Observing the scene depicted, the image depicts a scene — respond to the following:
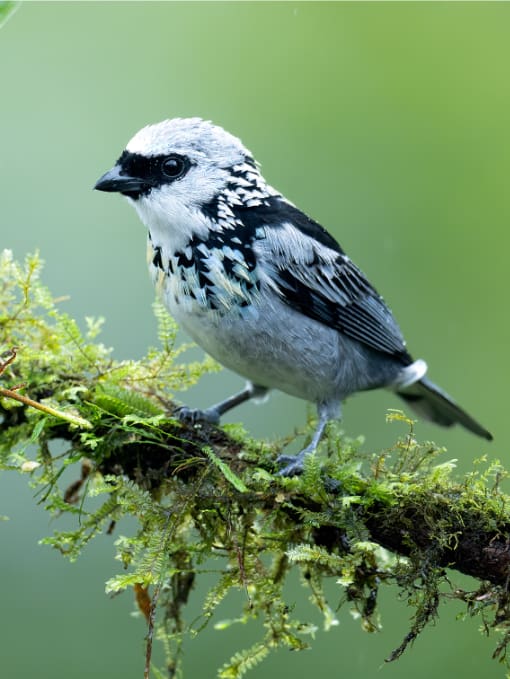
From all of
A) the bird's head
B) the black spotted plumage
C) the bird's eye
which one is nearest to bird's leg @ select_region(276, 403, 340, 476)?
the black spotted plumage

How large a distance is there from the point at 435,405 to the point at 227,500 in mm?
2004

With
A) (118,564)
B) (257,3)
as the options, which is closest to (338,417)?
(118,564)

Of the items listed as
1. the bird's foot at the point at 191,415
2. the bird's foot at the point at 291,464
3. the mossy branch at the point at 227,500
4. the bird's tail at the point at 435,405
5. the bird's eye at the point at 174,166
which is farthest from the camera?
the bird's tail at the point at 435,405

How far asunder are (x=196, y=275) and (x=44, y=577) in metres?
2.89

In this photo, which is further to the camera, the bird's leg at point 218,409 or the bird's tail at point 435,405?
the bird's tail at point 435,405

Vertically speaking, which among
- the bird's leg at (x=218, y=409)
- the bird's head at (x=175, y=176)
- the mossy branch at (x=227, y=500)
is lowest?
the mossy branch at (x=227, y=500)

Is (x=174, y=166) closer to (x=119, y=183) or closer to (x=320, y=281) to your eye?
(x=119, y=183)

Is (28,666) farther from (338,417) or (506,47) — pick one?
(506,47)

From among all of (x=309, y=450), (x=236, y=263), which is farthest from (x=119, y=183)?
(x=309, y=450)

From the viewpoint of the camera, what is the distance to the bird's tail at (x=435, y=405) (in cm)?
446

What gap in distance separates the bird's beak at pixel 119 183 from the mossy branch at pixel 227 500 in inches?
18.1

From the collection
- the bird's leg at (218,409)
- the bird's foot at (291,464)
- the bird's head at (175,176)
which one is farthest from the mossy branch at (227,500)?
the bird's head at (175,176)

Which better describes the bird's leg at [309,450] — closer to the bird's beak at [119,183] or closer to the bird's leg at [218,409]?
the bird's leg at [218,409]

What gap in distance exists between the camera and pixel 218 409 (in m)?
4.11
